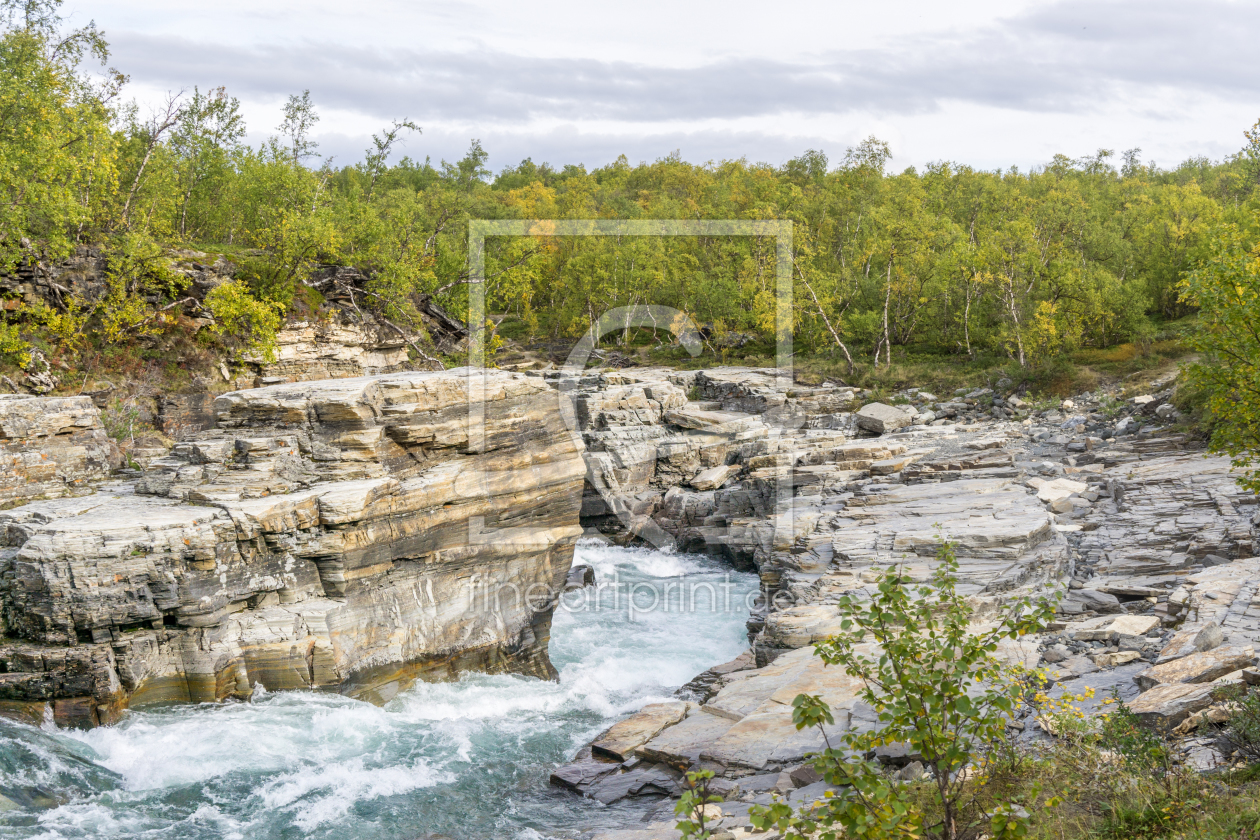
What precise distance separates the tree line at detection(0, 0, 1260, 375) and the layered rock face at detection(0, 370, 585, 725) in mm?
13273

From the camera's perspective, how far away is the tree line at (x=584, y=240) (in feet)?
87.3

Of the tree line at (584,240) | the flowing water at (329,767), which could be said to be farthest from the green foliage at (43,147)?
the flowing water at (329,767)

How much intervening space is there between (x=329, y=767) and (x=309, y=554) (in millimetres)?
3869

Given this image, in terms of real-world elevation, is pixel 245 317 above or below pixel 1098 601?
above

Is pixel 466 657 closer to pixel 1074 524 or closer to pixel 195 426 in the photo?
pixel 195 426

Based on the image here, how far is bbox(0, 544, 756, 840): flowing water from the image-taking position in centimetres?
1191

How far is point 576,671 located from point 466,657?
2792 millimetres

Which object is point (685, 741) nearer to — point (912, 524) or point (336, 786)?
point (336, 786)

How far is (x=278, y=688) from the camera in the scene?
15055 millimetres

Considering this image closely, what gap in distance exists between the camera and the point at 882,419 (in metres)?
38.2

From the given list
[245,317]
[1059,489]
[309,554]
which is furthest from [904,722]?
[245,317]

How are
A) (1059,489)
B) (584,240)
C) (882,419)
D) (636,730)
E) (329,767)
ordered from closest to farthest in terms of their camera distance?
(329,767)
(636,730)
(1059,489)
(882,419)
(584,240)

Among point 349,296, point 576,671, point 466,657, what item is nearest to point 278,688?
point 466,657

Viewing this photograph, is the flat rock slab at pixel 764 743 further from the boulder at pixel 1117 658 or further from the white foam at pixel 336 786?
the white foam at pixel 336 786
